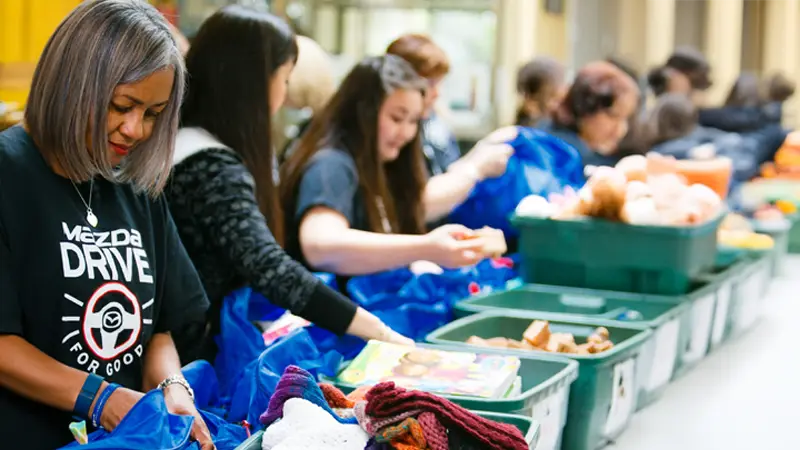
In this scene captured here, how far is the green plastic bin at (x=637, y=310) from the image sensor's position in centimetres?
240

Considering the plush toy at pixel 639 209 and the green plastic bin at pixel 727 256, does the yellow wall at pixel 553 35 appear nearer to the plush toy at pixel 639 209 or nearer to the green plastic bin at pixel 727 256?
the green plastic bin at pixel 727 256

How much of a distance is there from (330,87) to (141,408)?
5.92 feet

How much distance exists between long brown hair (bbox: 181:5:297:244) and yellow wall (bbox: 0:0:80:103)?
27.3 inches

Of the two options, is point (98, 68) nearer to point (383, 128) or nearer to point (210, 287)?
point (210, 287)

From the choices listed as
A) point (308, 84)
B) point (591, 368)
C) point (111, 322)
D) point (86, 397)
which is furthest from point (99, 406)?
point (308, 84)

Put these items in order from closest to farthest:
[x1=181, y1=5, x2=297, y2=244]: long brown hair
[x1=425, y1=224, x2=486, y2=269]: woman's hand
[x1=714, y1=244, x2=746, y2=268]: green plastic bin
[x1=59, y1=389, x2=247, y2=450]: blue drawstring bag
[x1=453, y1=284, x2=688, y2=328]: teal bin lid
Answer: [x1=59, y1=389, x2=247, y2=450]: blue drawstring bag
[x1=181, y1=5, x2=297, y2=244]: long brown hair
[x1=425, y1=224, x2=486, y2=269]: woman's hand
[x1=453, y1=284, x2=688, y2=328]: teal bin lid
[x1=714, y1=244, x2=746, y2=268]: green plastic bin

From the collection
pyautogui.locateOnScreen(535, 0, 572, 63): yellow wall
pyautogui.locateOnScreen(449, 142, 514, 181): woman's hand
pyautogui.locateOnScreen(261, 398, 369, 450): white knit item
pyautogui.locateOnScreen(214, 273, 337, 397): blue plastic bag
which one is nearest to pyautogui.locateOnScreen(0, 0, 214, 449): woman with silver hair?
pyautogui.locateOnScreen(261, 398, 369, 450): white knit item

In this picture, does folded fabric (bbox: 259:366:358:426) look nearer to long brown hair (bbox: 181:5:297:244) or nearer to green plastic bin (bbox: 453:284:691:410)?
long brown hair (bbox: 181:5:297:244)

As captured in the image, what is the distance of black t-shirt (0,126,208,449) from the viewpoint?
136 cm

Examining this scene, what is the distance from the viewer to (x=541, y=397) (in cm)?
177

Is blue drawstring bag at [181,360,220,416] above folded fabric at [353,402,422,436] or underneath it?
underneath

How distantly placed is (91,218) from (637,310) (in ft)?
5.50

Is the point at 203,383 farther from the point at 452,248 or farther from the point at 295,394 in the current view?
the point at 452,248

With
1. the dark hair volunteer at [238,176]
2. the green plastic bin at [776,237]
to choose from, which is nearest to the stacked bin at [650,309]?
the dark hair volunteer at [238,176]
